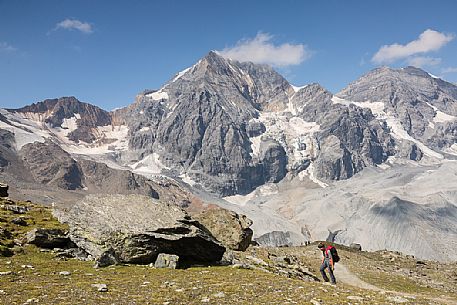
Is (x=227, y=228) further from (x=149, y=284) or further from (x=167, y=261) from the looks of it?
(x=149, y=284)

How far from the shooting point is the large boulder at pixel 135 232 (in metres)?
24.3

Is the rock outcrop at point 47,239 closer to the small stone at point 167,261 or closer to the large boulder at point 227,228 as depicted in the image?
the small stone at point 167,261

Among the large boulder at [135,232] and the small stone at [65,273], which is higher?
the large boulder at [135,232]

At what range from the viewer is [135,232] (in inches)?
956

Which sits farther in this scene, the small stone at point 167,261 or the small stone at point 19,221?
the small stone at point 19,221

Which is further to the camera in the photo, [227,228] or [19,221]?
[227,228]

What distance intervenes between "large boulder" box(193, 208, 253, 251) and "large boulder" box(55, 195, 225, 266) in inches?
448

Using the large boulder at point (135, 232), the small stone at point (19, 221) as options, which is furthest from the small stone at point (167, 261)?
the small stone at point (19, 221)

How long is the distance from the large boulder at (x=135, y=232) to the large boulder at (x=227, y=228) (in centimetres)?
1139

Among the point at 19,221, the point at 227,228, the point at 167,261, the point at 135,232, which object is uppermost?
the point at 227,228

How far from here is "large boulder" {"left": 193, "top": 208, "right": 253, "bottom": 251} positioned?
1521 inches

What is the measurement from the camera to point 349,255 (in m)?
60.6

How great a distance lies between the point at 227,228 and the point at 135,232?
1696 cm

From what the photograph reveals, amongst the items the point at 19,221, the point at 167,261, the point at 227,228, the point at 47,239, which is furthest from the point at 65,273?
the point at 227,228
